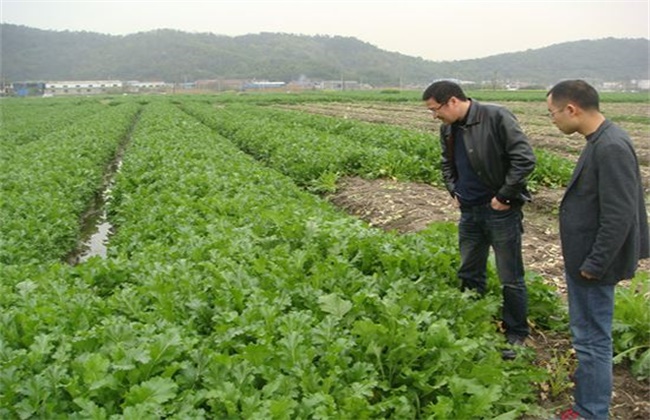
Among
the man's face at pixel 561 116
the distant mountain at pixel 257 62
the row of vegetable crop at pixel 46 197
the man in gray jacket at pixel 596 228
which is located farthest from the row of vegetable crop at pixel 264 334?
the distant mountain at pixel 257 62

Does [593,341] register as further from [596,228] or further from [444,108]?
[444,108]

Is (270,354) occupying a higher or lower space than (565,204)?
lower

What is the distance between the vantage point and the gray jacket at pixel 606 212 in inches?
134

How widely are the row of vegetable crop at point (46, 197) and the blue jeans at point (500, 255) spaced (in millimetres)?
5306

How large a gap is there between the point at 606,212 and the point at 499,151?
117 centimetres

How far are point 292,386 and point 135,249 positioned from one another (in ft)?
14.9

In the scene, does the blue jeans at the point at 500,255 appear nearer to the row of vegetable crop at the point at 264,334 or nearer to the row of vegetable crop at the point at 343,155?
the row of vegetable crop at the point at 264,334

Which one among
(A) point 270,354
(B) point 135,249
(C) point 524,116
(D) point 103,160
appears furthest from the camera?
(C) point 524,116

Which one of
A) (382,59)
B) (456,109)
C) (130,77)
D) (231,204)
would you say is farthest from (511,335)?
(382,59)

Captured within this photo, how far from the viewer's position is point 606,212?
3420mm

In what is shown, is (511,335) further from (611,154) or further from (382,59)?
(382,59)

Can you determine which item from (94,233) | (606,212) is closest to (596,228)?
(606,212)

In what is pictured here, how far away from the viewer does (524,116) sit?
3275cm

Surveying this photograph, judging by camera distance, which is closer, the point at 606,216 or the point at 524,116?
the point at 606,216
